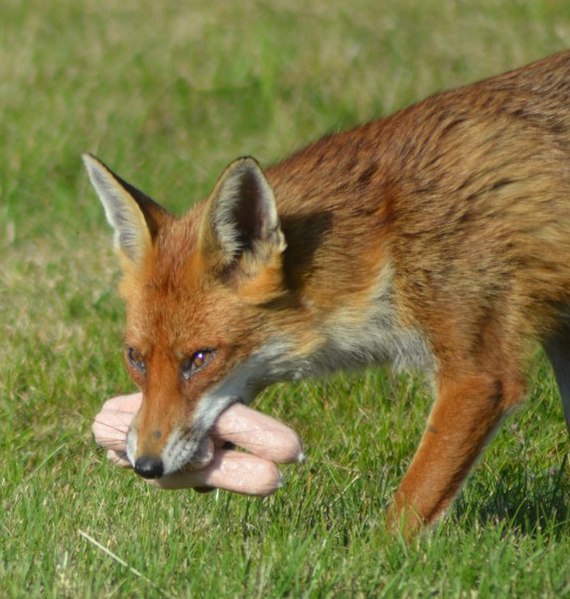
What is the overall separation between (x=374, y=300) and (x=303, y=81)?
569cm

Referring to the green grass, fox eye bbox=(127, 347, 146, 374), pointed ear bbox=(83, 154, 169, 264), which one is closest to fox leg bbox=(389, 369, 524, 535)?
the green grass

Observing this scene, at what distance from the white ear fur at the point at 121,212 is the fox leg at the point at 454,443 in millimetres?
1550

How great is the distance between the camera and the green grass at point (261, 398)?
5.01 meters

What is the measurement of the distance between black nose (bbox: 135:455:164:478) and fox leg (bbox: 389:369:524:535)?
1043 mm

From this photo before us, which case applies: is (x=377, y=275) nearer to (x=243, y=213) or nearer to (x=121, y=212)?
(x=243, y=213)

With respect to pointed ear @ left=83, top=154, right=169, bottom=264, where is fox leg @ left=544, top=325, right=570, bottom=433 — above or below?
below

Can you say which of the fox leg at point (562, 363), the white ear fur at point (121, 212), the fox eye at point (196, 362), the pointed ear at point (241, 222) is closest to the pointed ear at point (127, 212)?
the white ear fur at point (121, 212)

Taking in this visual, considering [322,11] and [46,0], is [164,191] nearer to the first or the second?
[322,11]

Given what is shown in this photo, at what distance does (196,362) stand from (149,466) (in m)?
0.50

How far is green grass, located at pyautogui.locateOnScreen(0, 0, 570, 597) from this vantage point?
501cm

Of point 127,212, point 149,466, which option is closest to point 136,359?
point 149,466

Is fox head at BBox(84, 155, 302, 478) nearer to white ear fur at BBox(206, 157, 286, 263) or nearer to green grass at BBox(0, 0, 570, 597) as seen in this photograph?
white ear fur at BBox(206, 157, 286, 263)

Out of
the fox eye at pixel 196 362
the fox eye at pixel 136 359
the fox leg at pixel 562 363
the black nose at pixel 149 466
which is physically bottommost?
the fox leg at pixel 562 363

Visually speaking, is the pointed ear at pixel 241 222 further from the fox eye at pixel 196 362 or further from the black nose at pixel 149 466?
the black nose at pixel 149 466
